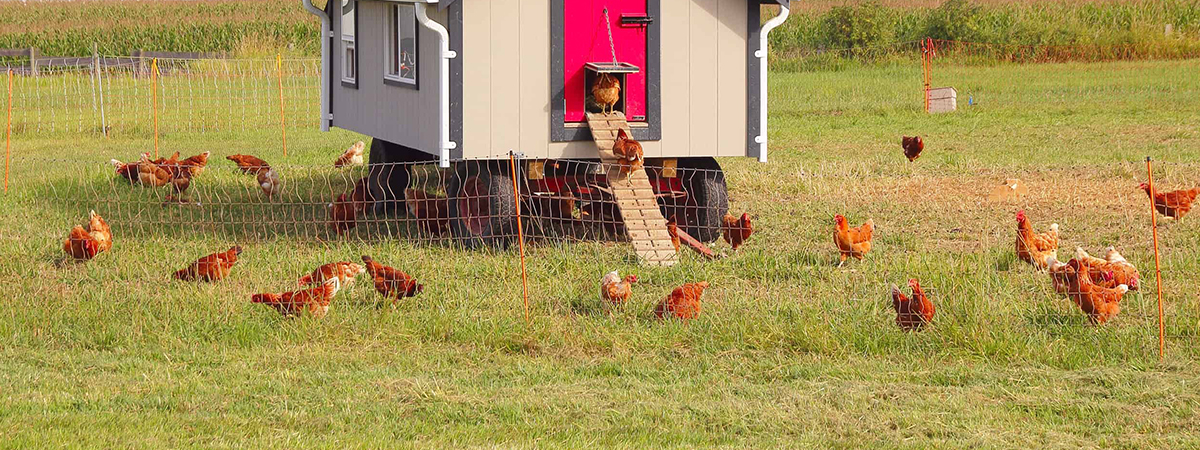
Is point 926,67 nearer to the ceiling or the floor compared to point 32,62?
nearer to the floor

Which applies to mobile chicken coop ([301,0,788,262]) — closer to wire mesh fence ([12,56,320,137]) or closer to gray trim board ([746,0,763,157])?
gray trim board ([746,0,763,157])

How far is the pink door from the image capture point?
10.8 meters

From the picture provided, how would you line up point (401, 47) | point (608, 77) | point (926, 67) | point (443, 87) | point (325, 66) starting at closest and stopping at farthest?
point (443, 87) → point (608, 77) → point (401, 47) → point (325, 66) → point (926, 67)

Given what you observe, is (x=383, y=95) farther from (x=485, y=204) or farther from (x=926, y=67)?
(x=926, y=67)

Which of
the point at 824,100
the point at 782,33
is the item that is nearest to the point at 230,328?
the point at 824,100

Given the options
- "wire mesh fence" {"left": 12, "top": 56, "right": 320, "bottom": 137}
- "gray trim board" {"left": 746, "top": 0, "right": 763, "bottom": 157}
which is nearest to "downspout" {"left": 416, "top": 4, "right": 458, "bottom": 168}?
"gray trim board" {"left": 746, "top": 0, "right": 763, "bottom": 157}

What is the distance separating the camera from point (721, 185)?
1134 cm

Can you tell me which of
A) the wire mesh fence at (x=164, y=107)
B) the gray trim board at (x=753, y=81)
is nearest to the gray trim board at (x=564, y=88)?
the gray trim board at (x=753, y=81)

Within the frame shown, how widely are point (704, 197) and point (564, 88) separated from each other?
1.56 m

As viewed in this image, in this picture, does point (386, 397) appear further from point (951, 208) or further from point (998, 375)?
point (951, 208)

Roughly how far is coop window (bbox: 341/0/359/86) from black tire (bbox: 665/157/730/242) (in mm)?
3461

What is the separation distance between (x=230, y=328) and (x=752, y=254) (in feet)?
13.7

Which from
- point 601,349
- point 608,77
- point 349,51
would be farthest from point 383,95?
point 601,349

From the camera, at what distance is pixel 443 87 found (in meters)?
10.4
